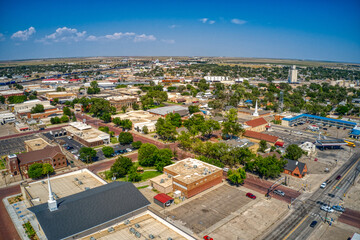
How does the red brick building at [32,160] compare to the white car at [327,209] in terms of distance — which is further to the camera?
the red brick building at [32,160]

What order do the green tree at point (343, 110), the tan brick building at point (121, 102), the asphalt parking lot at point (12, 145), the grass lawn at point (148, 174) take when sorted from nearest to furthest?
the grass lawn at point (148, 174)
the asphalt parking lot at point (12, 145)
the green tree at point (343, 110)
the tan brick building at point (121, 102)

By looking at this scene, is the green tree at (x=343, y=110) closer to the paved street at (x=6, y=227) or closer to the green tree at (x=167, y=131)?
the green tree at (x=167, y=131)

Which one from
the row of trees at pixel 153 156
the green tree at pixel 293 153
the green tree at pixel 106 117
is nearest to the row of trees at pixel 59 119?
the green tree at pixel 106 117

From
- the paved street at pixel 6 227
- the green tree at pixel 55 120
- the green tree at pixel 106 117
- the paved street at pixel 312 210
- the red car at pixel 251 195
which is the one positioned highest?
the green tree at pixel 106 117

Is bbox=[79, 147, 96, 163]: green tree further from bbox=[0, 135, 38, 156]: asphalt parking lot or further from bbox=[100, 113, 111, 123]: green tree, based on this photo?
bbox=[100, 113, 111, 123]: green tree

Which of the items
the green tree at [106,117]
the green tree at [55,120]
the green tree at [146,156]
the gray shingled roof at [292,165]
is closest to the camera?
the gray shingled roof at [292,165]
